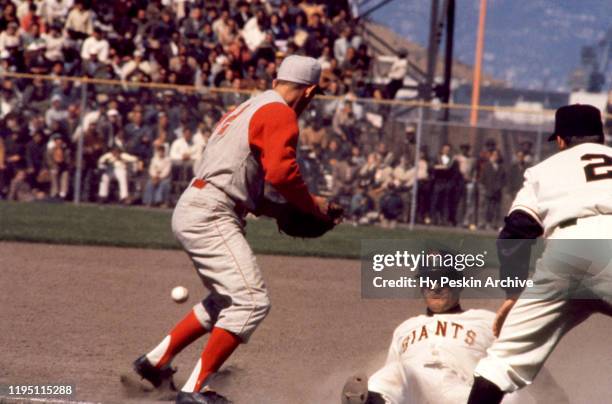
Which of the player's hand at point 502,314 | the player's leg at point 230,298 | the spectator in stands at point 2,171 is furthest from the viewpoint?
the spectator in stands at point 2,171

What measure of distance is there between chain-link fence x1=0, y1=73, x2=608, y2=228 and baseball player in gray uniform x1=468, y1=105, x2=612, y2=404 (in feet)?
49.0

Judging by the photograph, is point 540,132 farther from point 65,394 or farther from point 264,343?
point 65,394

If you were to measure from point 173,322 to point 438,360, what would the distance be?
13.3 ft

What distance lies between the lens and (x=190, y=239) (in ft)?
21.1

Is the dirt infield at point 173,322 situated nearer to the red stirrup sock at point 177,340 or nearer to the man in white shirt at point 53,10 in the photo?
the red stirrup sock at point 177,340

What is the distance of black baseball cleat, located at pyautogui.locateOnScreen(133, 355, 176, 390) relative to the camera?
686 cm

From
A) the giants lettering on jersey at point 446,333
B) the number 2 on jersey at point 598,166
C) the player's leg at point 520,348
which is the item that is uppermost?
the number 2 on jersey at point 598,166

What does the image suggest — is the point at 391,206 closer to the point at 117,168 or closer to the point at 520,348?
the point at 117,168

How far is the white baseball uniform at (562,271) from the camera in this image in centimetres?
534

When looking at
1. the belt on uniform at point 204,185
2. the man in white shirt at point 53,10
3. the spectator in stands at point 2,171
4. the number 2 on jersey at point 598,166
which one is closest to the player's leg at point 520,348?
the number 2 on jersey at point 598,166

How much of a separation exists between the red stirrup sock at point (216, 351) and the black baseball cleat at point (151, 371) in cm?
64

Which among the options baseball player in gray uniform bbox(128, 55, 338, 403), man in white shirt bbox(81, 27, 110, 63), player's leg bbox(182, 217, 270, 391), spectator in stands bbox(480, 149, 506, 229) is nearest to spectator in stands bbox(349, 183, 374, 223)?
spectator in stands bbox(480, 149, 506, 229)

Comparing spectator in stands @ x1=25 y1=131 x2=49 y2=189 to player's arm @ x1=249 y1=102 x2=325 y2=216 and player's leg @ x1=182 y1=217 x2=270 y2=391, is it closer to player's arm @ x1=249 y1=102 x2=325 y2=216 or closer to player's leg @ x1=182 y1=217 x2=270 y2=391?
player's leg @ x1=182 y1=217 x2=270 y2=391

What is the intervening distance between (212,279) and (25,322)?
331 cm
